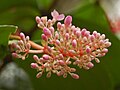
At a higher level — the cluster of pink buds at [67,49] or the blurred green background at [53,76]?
the blurred green background at [53,76]

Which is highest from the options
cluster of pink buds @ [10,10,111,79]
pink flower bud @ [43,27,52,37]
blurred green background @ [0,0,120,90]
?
blurred green background @ [0,0,120,90]

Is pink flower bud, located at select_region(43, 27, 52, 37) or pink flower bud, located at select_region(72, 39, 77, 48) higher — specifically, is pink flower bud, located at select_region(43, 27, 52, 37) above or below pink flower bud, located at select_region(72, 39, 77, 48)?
above

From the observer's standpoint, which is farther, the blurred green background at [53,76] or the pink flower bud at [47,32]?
the blurred green background at [53,76]

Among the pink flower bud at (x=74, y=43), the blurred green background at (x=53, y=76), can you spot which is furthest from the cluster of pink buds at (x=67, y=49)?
the blurred green background at (x=53, y=76)

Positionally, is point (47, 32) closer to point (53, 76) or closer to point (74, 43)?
point (74, 43)

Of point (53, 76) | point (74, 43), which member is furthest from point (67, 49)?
point (53, 76)

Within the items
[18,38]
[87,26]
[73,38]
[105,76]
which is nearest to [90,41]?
[73,38]

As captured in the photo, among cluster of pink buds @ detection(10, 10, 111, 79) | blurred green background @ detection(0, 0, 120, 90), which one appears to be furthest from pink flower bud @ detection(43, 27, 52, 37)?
blurred green background @ detection(0, 0, 120, 90)

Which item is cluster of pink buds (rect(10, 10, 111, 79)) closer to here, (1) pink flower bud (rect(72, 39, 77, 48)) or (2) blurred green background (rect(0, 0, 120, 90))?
(1) pink flower bud (rect(72, 39, 77, 48))

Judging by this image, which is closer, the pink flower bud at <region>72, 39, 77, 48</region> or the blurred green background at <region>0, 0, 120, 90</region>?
the pink flower bud at <region>72, 39, 77, 48</region>

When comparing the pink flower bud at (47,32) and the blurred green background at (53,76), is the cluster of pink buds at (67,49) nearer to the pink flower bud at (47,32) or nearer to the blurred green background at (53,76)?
the pink flower bud at (47,32)
